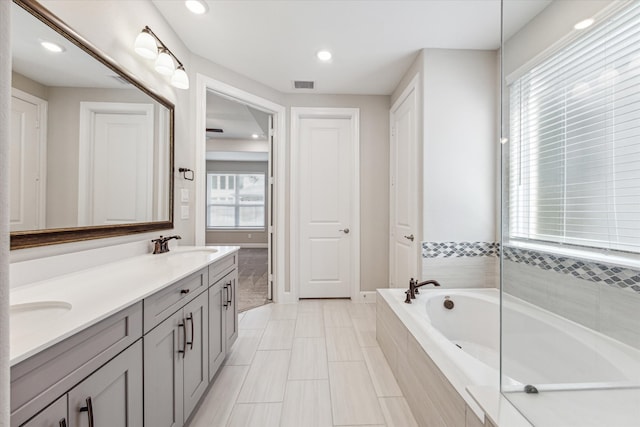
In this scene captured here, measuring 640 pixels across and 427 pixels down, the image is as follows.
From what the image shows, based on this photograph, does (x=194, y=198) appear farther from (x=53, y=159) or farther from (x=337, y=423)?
(x=337, y=423)

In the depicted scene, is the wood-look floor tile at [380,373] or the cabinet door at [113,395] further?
the wood-look floor tile at [380,373]

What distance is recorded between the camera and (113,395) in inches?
35.4

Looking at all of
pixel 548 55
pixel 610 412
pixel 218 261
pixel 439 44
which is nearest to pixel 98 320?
pixel 218 261

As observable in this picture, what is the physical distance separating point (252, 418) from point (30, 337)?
1.24m

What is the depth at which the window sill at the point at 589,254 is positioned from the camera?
1056mm

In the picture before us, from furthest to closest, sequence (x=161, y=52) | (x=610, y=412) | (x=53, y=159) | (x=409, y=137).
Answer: (x=409, y=137) < (x=161, y=52) < (x=53, y=159) < (x=610, y=412)

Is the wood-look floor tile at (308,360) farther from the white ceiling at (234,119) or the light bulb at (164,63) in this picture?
the white ceiling at (234,119)

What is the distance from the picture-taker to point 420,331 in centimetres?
162

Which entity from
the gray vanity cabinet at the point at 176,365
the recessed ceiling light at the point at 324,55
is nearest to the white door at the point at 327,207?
the recessed ceiling light at the point at 324,55

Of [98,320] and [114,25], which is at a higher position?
[114,25]

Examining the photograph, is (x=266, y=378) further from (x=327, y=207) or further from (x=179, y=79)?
(x=179, y=79)

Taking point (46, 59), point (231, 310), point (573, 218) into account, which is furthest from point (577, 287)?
point (46, 59)

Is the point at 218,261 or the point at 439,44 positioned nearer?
the point at 218,261

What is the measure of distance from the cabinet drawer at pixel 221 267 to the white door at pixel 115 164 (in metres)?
0.58
